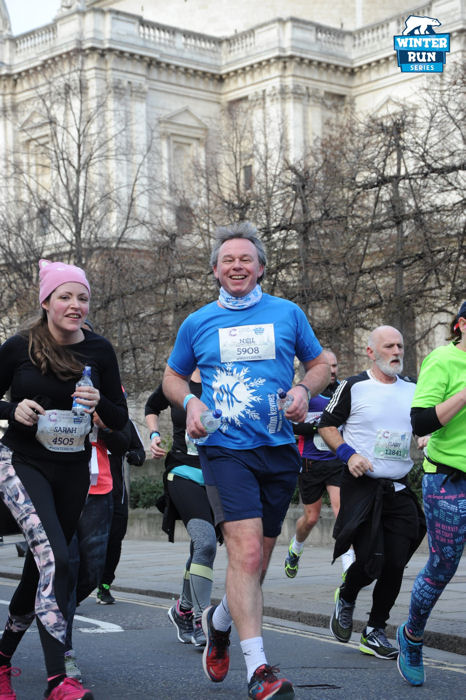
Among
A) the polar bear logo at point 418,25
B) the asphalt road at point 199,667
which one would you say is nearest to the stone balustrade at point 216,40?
the polar bear logo at point 418,25

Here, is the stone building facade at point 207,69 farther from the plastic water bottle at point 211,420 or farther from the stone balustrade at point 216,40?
the plastic water bottle at point 211,420

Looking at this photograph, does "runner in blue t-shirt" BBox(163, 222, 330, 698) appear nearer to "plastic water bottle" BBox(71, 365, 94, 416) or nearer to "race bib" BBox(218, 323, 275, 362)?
"race bib" BBox(218, 323, 275, 362)

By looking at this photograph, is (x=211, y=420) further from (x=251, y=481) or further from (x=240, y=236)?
(x=240, y=236)

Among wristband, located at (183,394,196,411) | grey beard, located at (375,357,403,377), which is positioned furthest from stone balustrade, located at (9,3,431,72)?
wristband, located at (183,394,196,411)

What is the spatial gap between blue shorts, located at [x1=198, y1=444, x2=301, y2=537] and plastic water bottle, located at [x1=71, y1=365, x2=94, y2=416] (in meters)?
0.64

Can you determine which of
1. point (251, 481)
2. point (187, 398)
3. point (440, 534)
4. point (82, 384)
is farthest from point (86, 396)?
point (440, 534)

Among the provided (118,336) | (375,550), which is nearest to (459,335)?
(375,550)

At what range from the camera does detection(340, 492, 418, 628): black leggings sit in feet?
26.0

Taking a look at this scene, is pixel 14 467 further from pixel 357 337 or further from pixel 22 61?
pixel 22 61

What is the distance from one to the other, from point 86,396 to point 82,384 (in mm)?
77

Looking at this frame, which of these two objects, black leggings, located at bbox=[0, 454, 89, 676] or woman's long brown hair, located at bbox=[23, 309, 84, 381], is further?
woman's long brown hair, located at bbox=[23, 309, 84, 381]

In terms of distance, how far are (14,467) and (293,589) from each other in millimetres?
5770

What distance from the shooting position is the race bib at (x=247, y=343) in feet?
21.0

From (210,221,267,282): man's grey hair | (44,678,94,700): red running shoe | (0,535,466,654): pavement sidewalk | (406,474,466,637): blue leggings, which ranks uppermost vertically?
(210,221,267,282): man's grey hair
